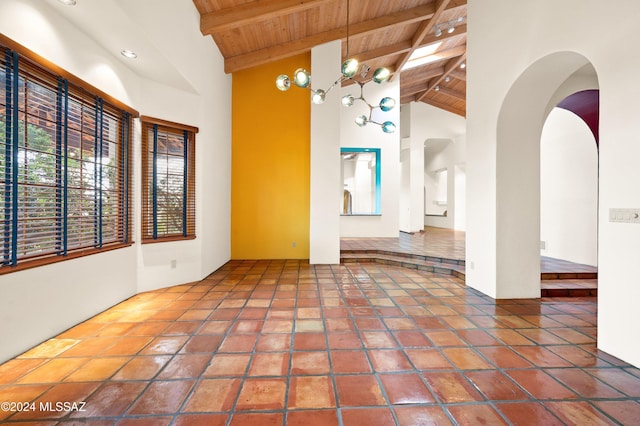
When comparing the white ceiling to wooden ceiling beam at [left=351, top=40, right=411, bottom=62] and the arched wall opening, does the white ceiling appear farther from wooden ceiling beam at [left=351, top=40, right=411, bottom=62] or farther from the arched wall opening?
wooden ceiling beam at [left=351, top=40, right=411, bottom=62]

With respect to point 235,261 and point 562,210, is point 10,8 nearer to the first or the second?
point 235,261

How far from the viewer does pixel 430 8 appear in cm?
527

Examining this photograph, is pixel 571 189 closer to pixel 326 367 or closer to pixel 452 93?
pixel 326 367

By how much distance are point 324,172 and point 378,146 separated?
3.10m

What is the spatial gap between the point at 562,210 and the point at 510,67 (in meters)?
3.24

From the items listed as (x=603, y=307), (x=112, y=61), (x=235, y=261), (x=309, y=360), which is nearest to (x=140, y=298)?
(x=235, y=261)

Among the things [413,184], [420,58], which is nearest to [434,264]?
[413,184]

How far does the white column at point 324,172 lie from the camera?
5.23m

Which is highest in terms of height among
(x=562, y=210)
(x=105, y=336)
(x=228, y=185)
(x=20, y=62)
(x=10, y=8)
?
(x=10, y=8)

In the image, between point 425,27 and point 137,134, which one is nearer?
point 137,134

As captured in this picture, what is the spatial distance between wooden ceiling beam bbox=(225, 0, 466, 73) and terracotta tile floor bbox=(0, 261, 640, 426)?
13.9 feet

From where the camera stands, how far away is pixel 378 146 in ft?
25.3

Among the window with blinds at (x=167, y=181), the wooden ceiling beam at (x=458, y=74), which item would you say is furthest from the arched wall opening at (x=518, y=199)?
the wooden ceiling beam at (x=458, y=74)

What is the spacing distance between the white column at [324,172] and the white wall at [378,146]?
2396 millimetres
